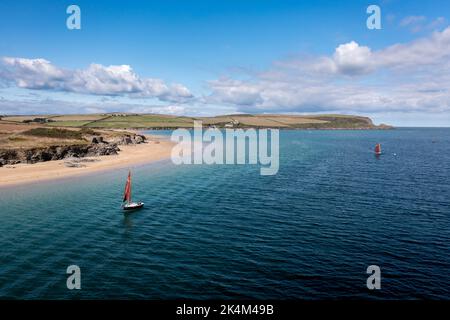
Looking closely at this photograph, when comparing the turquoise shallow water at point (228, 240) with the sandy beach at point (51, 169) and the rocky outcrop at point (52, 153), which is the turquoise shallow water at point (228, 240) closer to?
the sandy beach at point (51, 169)

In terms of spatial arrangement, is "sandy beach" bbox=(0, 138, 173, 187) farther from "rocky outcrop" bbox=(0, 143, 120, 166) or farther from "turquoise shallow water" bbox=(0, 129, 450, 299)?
"turquoise shallow water" bbox=(0, 129, 450, 299)

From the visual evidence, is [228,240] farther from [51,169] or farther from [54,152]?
[54,152]

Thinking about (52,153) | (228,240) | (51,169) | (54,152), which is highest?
(54,152)

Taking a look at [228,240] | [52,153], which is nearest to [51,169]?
[52,153]

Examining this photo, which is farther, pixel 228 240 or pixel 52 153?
pixel 52 153

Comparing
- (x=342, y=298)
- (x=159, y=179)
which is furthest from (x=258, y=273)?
(x=159, y=179)

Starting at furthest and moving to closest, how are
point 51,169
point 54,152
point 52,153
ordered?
point 54,152 → point 52,153 → point 51,169

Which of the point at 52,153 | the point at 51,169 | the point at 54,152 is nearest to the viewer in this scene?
the point at 51,169

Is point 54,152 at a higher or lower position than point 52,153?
higher
